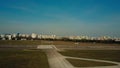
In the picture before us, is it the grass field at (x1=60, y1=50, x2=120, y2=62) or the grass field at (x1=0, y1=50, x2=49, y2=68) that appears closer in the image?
the grass field at (x1=0, y1=50, x2=49, y2=68)

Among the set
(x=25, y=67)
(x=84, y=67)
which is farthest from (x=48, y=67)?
(x=84, y=67)

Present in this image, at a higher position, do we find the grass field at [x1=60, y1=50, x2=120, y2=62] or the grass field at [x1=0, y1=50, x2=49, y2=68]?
the grass field at [x1=0, y1=50, x2=49, y2=68]

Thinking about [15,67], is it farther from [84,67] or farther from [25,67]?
[84,67]

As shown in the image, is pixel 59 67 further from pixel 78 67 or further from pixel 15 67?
pixel 15 67

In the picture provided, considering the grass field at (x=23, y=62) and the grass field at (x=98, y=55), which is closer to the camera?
the grass field at (x=23, y=62)

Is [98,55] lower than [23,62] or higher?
lower

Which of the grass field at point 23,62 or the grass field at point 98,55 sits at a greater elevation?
the grass field at point 23,62

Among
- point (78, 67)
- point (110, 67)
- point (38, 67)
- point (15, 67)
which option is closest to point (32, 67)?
point (38, 67)

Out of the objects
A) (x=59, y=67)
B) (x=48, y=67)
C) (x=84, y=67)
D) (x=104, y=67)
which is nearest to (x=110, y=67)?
(x=104, y=67)

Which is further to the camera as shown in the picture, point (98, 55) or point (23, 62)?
point (98, 55)
